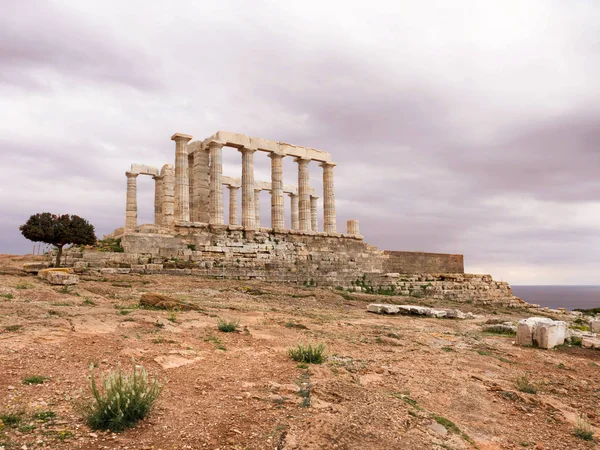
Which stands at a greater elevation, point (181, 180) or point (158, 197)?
point (181, 180)

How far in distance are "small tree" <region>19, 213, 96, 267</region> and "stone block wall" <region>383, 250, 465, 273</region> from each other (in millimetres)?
19978

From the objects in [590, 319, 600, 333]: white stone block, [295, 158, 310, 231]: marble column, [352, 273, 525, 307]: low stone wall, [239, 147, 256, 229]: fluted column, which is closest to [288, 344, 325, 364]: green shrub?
[590, 319, 600, 333]: white stone block

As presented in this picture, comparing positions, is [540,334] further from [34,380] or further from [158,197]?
[158,197]

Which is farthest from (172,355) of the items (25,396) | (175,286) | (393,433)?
(175,286)

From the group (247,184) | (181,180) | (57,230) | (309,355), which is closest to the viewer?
(309,355)

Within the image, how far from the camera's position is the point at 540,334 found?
11.9 metres

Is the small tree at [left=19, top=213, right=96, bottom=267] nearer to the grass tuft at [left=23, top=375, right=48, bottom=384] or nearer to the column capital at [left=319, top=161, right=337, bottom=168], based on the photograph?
the grass tuft at [left=23, top=375, right=48, bottom=384]

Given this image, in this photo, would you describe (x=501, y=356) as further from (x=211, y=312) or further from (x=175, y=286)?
(x=175, y=286)

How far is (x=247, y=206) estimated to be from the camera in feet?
93.1

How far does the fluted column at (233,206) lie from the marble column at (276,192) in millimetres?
5198

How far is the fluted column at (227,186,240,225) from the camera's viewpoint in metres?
34.6

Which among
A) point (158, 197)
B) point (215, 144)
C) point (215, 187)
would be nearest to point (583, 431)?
→ point (215, 187)

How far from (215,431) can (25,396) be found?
7.79 ft

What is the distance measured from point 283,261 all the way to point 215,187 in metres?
6.24
